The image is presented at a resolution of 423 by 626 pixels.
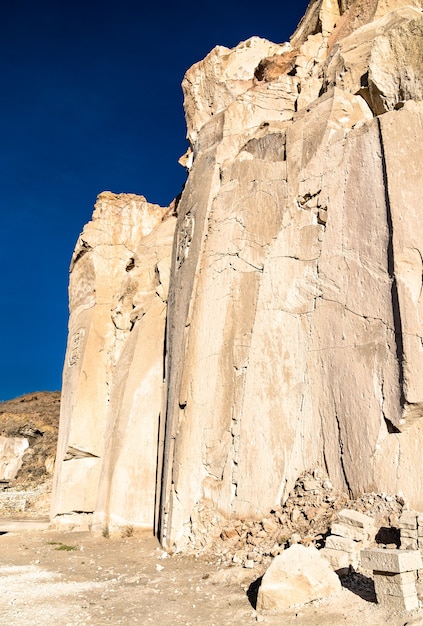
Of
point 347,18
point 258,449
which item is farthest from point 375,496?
point 347,18

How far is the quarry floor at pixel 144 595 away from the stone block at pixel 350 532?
1040mm

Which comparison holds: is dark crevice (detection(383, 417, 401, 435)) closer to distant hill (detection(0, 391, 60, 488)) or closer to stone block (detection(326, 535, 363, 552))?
stone block (detection(326, 535, 363, 552))

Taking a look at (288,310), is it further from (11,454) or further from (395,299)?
(11,454)

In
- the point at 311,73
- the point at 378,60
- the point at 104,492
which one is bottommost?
the point at 104,492

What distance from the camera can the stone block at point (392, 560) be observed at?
17.0 ft

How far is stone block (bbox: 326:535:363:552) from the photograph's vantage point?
22.4 feet

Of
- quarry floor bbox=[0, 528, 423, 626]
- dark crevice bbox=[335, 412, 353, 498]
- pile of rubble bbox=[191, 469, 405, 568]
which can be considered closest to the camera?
quarry floor bbox=[0, 528, 423, 626]

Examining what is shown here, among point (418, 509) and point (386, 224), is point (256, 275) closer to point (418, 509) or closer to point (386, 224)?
point (386, 224)

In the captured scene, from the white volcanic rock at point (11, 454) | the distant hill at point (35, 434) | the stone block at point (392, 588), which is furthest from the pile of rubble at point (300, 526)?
the white volcanic rock at point (11, 454)

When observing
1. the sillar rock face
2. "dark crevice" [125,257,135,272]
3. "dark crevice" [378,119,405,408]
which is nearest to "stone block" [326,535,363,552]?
the sillar rock face

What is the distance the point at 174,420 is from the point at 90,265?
8489 mm

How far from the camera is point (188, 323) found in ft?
37.1

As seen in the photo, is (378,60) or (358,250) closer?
(358,250)

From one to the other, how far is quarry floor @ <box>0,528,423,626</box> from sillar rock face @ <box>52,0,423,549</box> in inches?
48.0
